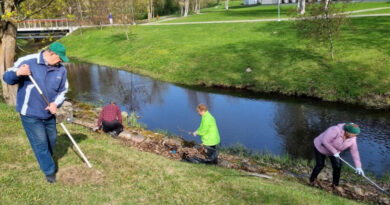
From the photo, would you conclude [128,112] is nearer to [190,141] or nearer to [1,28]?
[190,141]

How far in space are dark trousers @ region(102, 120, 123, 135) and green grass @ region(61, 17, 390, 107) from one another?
12.8 meters

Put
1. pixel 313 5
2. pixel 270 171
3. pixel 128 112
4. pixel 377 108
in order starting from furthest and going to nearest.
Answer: pixel 313 5
pixel 128 112
pixel 377 108
pixel 270 171

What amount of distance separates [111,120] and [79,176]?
5740 mm

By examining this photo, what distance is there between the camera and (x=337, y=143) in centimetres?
855

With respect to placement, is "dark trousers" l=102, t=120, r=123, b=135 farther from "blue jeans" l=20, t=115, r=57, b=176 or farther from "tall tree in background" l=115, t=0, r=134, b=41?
"tall tree in background" l=115, t=0, r=134, b=41

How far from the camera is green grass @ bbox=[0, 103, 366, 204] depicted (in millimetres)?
6531

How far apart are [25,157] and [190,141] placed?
25.6 feet

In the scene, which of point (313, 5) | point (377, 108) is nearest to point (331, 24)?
point (313, 5)

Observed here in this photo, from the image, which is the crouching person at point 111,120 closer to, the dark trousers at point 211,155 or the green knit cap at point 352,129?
the dark trousers at point 211,155

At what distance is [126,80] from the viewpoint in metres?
28.2

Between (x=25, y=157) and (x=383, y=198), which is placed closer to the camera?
(x=25, y=157)

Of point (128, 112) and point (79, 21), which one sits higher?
point (79, 21)

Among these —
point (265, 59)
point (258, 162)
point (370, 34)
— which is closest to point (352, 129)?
point (258, 162)

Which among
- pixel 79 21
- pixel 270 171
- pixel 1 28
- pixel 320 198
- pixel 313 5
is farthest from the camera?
pixel 79 21
